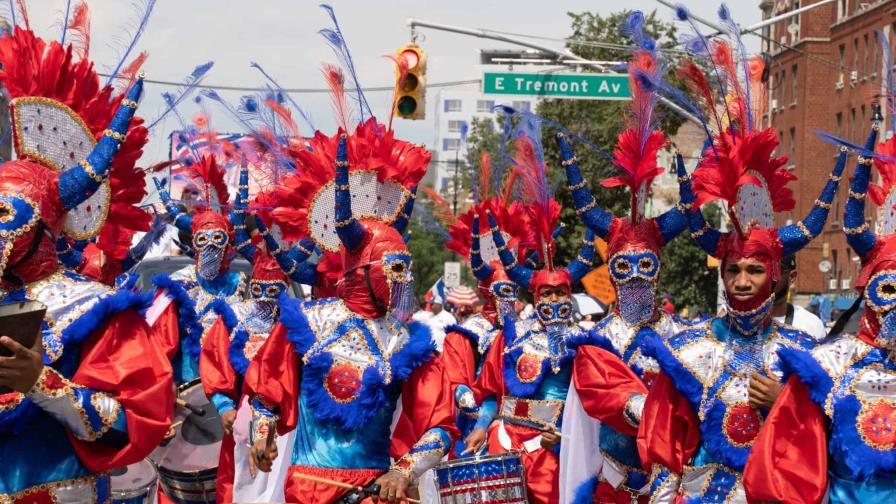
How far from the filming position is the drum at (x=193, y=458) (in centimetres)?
970

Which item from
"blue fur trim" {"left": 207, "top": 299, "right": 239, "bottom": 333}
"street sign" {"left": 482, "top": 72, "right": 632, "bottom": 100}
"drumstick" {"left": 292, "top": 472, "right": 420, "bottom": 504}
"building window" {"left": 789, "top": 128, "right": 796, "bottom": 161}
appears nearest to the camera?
"drumstick" {"left": 292, "top": 472, "right": 420, "bottom": 504}

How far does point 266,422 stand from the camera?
6988mm

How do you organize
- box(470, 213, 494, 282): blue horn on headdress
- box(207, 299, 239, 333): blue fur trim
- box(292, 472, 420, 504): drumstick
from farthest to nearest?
box(470, 213, 494, 282): blue horn on headdress, box(207, 299, 239, 333): blue fur trim, box(292, 472, 420, 504): drumstick

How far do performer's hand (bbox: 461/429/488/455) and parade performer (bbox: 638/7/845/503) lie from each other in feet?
4.70

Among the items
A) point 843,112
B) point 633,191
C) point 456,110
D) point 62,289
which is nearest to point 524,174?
point 633,191

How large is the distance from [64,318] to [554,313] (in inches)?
183

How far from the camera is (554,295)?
971 centimetres

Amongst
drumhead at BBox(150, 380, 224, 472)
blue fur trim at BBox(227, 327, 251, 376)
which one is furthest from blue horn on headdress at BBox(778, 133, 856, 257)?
drumhead at BBox(150, 380, 224, 472)

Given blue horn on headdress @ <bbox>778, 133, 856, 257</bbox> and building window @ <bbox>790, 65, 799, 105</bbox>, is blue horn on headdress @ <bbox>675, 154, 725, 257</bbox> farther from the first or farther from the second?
building window @ <bbox>790, 65, 799, 105</bbox>

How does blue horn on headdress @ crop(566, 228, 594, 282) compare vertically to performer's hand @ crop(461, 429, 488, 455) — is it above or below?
above

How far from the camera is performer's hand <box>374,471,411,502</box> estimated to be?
21.9ft

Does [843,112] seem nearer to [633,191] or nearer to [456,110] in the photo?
[633,191]

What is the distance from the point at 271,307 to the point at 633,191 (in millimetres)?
2492

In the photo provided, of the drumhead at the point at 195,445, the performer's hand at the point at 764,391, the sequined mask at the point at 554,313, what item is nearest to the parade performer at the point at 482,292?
the sequined mask at the point at 554,313
